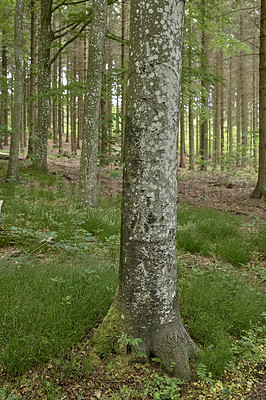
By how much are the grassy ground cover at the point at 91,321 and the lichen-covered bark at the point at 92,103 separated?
270 cm

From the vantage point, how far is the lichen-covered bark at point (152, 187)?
2332 millimetres

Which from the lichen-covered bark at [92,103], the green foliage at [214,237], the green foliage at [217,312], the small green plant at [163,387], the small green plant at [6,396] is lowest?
the small green plant at [163,387]

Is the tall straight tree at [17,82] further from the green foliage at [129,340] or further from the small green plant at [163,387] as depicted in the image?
the small green plant at [163,387]

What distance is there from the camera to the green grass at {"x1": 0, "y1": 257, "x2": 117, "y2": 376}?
2.33 metres

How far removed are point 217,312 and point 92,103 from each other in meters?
6.35

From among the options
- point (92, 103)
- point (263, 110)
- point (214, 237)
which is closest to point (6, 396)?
point (214, 237)

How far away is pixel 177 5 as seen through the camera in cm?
235

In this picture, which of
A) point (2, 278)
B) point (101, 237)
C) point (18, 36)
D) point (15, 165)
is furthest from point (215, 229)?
point (18, 36)

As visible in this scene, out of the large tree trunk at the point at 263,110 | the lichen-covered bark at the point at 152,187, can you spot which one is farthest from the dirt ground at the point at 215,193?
the lichen-covered bark at the point at 152,187

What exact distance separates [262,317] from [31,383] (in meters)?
2.64

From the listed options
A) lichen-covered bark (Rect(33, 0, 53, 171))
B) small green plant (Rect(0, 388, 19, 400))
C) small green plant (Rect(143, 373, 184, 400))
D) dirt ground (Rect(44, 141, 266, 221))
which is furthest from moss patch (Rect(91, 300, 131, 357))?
lichen-covered bark (Rect(33, 0, 53, 171))

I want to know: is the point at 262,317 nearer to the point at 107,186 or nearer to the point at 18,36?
the point at 107,186

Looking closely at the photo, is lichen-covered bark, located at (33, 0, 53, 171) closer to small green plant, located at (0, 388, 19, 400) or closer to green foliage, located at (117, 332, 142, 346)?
green foliage, located at (117, 332, 142, 346)

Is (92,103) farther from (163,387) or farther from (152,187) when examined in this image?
(163,387)
